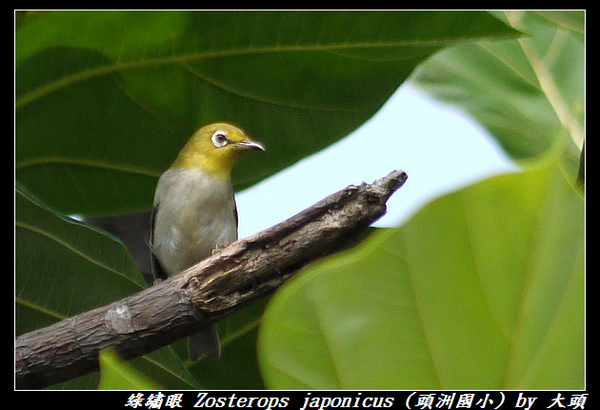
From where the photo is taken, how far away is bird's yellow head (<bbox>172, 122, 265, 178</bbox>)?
2666 mm

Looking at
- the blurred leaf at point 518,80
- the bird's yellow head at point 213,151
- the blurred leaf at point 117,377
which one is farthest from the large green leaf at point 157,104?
the bird's yellow head at point 213,151

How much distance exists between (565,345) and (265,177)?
114 centimetres

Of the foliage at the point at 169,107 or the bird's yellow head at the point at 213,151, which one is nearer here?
the foliage at the point at 169,107

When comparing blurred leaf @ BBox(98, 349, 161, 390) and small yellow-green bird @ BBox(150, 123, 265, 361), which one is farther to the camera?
small yellow-green bird @ BBox(150, 123, 265, 361)

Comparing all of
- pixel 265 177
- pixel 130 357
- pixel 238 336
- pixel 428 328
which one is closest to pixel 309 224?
pixel 265 177

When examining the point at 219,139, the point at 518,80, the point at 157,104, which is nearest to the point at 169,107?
the point at 157,104

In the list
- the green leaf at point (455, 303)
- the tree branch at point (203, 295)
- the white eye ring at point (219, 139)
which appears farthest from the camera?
the white eye ring at point (219, 139)

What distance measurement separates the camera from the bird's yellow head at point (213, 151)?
267 cm

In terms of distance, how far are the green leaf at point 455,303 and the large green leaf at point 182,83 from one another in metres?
0.89

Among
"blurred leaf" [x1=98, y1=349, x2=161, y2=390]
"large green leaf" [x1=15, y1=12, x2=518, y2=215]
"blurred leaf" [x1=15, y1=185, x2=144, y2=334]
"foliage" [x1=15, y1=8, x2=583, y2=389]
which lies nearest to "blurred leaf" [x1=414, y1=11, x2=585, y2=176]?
"foliage" [x1=15, y1=8, x2=583, y2=389]

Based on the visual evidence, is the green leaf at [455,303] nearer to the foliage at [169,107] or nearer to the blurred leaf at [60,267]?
the foliage at [169,107]

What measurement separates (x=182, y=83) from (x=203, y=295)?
487 mm

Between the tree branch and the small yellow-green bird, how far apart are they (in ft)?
4.01

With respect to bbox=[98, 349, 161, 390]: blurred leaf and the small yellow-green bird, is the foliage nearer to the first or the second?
bbox=[98, 349, 161, 390]: blurred leaf
